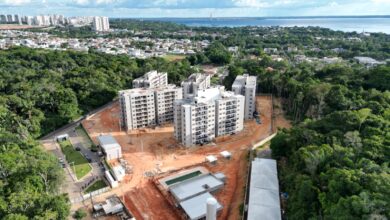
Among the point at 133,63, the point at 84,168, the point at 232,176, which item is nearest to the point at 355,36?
the point at 133,63

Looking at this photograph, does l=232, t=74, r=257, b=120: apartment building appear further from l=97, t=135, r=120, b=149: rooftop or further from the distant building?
the distant building

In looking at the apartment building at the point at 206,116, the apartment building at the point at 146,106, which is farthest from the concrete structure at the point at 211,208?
the apartment building at the point at 146,106

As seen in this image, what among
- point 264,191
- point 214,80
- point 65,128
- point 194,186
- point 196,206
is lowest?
point 196,206

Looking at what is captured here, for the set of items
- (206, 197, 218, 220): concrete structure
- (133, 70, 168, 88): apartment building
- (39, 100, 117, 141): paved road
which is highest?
(133, 70, 168, 88): apartment building

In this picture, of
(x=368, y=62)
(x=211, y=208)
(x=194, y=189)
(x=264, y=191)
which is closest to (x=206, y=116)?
(x=194, y=189)

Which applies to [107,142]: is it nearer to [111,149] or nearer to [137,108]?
[111,149]

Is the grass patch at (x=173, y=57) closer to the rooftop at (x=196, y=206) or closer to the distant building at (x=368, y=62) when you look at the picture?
the distant building at (x=368, y=62)

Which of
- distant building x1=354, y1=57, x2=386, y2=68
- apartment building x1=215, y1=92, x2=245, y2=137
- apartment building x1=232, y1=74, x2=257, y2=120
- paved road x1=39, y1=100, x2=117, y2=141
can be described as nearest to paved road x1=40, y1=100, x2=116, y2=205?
paved road x1=39, y1=100, x2=117, y2=141
